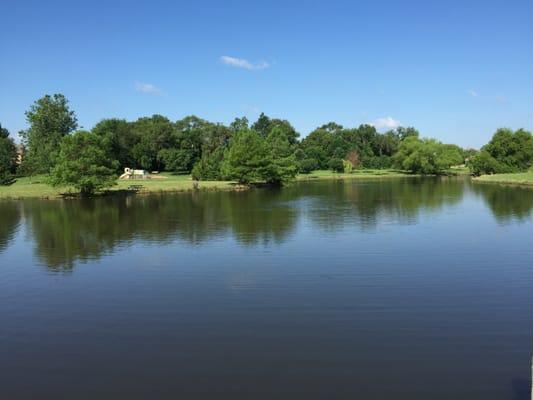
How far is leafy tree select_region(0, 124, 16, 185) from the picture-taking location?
8162 cm

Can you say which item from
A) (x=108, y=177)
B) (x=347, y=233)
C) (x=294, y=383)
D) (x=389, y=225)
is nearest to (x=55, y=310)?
(x=294, y=383)

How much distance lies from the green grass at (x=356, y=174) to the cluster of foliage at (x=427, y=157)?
153 inches

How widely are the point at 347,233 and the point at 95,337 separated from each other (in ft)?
66.4

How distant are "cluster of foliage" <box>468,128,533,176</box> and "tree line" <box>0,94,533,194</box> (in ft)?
0.64

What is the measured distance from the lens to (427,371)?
37.5ft

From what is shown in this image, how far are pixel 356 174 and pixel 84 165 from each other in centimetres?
7840

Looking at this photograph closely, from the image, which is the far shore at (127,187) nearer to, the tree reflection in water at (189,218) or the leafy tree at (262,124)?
Result: the tree reflection in water at (189,218)

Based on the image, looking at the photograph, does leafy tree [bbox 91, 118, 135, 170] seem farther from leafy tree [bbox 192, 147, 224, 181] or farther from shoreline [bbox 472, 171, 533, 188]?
shoreline [bbox 472, 171, 533, 188]

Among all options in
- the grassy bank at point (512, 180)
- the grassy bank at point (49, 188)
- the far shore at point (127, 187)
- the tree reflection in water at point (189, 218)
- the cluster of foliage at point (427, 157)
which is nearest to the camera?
the tree reflection in water at point (189, 218)

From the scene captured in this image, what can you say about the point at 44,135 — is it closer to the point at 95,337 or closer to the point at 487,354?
the point at 95,337

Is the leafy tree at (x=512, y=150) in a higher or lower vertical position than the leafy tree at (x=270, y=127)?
lower

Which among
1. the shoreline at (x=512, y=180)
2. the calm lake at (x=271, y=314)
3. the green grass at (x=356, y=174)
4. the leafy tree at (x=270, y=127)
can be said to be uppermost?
the leafy tree at (x=270, y=127)

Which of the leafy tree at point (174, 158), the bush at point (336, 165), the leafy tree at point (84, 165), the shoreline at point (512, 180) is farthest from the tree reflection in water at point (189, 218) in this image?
the bush at point (336, 165)

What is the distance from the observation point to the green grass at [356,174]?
11568 centimetres
